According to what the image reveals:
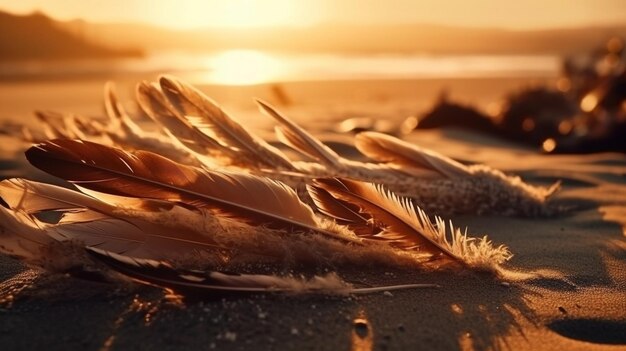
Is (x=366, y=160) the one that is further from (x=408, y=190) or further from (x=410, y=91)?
(x=410, y=91)

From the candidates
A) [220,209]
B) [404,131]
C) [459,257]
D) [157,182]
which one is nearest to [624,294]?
[459,257]

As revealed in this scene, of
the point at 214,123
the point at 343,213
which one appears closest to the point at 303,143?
the point at 214,123

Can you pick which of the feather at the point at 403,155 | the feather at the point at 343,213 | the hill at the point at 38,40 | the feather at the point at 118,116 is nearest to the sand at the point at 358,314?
the feather at the point at 343,213

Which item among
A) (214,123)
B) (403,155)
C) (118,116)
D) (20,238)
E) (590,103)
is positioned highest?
(590,103)

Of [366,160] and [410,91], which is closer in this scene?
[366,160]

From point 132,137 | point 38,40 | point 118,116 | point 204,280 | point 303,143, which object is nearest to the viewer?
point 204,280

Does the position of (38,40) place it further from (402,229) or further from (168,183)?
(402,229)
